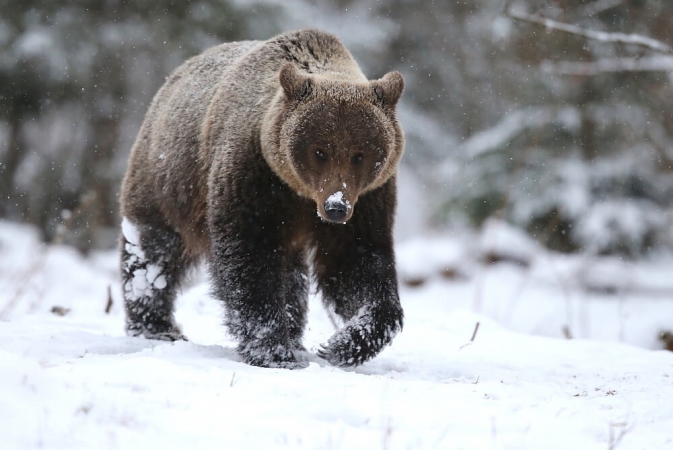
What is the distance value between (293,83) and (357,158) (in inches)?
24.1

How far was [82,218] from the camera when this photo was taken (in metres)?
13.3

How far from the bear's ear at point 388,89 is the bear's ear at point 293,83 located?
1.40ft

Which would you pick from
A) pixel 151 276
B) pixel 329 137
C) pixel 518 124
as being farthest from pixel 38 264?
pixel 518 124

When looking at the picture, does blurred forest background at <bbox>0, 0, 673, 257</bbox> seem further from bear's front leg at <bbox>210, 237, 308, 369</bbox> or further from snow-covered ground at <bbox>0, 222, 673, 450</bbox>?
bear's front leg at <bbox>210, 237, 308, 369</bbox>

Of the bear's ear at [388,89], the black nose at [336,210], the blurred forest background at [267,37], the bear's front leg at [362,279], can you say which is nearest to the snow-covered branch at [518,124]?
the blurred forest background at [267,37]

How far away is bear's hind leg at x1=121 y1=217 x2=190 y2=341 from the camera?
5.94 metres

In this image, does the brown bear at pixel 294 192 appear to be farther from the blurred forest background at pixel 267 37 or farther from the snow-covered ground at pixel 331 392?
the blurred forest background at pixel 267 37

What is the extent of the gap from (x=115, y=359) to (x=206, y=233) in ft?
5.68

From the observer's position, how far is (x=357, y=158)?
4.54 metres

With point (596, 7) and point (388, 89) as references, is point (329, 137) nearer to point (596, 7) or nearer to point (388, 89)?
Answer: point (388, 89)

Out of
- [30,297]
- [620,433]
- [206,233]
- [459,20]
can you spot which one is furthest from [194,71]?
[459,20]

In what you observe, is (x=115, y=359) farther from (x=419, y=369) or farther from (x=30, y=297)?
(x=30, y=297)

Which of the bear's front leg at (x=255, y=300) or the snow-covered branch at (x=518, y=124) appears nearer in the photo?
the bear's front leg at (x=255, y=300)

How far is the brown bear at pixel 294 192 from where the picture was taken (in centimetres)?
455
